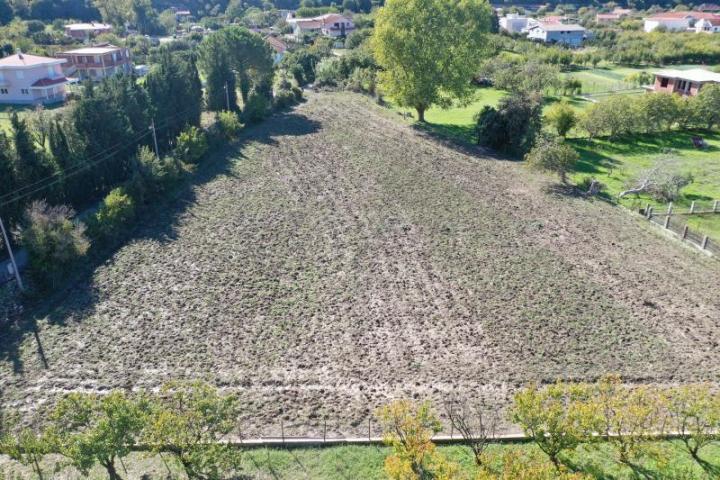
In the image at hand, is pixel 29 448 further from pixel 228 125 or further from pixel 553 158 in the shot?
pixel 228 125

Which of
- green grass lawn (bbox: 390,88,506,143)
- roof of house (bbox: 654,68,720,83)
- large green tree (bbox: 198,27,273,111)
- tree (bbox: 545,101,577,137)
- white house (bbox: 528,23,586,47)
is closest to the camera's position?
tree (bbox: 545,101,577,137)

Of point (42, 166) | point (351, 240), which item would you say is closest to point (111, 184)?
point (42, 166)

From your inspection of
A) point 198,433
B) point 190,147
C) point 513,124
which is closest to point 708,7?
point 513,124

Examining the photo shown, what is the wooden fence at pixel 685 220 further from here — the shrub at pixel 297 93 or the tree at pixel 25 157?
the shrub at pixel 297 93

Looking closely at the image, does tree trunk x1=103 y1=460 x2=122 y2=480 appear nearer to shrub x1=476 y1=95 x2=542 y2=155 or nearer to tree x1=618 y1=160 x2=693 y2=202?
tree x1=618 y1=160 x2=693 y2=202

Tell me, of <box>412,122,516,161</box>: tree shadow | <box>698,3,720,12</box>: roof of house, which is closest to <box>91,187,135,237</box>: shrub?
<box>412,122,516,161</box>: tree shadow

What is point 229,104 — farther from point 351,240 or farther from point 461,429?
point 461,429

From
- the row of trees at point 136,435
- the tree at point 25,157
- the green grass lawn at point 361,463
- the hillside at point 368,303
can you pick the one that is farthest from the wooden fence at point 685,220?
the tree at point 25,157
